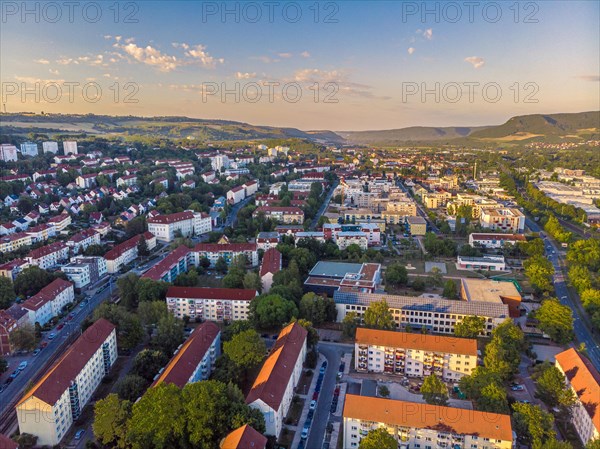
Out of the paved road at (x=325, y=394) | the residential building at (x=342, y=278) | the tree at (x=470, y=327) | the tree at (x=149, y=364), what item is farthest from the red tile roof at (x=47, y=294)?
the tree at (x=470, y=327)

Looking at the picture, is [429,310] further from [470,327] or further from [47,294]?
[47,294]

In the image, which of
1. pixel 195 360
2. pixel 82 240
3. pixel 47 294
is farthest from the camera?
pixel 82 240

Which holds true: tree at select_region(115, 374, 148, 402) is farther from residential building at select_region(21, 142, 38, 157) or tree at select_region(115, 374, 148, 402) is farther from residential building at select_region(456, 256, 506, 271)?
residential building at select_region(21, 142, 38, 157)

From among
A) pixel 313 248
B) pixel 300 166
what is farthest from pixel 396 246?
pixel 300 166

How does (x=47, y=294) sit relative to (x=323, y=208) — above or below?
below

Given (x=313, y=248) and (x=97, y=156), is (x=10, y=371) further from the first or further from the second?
(x=97, y=156)

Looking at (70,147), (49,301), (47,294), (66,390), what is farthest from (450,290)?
(70,147)

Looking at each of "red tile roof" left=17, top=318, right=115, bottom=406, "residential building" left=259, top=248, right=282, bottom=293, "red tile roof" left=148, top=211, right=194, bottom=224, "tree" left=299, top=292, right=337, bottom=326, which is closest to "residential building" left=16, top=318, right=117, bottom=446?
Answer: "red tile roof" left=17, top=318, right=115, bottom=406
